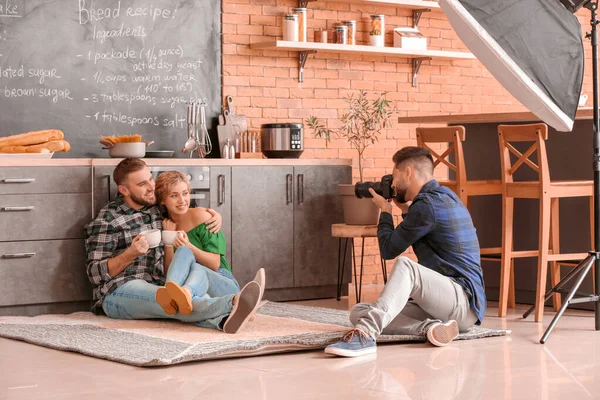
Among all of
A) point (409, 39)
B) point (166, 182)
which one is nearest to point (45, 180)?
point (166, 182)

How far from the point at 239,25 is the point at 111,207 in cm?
177

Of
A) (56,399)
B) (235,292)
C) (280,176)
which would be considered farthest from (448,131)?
(56,399)

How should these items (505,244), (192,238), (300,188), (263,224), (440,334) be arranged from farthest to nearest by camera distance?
1. (300,188)
2. (263,224)
3. (505,244)
4. (192,238)
5. (440,334)

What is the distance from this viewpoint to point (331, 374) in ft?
12.5

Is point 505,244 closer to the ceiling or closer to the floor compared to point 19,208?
closer to the floor

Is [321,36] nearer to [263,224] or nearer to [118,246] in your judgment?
[263,224]

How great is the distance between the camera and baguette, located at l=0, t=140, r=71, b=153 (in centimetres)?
550

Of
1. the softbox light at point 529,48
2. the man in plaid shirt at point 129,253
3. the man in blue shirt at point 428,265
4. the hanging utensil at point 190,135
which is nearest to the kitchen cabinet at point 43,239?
the man in plaid shirt at point 129,253

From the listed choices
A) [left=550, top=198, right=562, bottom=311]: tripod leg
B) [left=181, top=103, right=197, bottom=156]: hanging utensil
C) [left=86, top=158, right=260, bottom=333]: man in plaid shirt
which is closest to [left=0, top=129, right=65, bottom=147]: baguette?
[left=86, top=158, right=260, bottom=333]: man in plaid shirt

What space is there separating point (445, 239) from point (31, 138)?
2.35m

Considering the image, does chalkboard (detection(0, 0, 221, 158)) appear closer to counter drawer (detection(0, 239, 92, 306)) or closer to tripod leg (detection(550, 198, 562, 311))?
counter drawer (detection(0, 239, 92, 306))

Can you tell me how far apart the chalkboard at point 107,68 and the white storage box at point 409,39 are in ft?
4.60

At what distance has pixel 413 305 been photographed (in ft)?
15.2

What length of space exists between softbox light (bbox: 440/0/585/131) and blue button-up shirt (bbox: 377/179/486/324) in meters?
1.27
